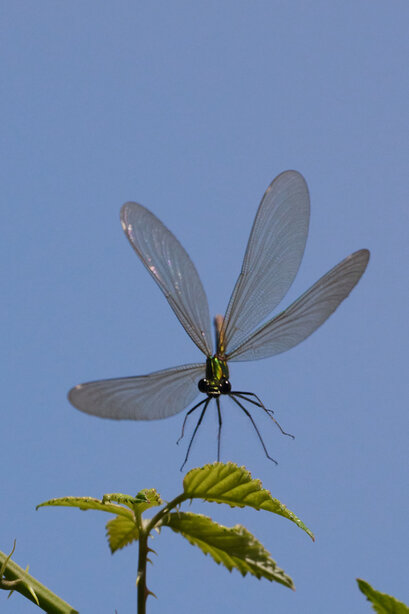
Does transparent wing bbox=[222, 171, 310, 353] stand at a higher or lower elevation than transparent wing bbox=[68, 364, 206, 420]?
higher

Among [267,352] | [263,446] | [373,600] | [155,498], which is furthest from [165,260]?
[373,600]

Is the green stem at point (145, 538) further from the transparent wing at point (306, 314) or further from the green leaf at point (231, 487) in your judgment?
the transparent wing at point (306, 314)

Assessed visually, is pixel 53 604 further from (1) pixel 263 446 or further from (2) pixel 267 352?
(2) pixel 267 352

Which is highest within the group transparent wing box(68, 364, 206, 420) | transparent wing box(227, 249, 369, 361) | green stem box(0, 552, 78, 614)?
transparent wing box(227, 249, 369, 361)

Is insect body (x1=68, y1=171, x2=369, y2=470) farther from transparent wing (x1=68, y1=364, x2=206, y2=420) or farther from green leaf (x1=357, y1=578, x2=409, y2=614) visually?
green leaf (x1=357, y1=578, x2=409, y2=614)

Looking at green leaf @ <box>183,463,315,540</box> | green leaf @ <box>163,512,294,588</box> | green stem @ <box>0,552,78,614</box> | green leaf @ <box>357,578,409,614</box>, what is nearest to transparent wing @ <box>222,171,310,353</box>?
green leaf @ <box>183,463,315,540</box>

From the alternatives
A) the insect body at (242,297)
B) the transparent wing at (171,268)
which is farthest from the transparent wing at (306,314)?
the transparent wing at (171,268)

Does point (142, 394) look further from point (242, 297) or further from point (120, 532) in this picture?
point (242, 297)
